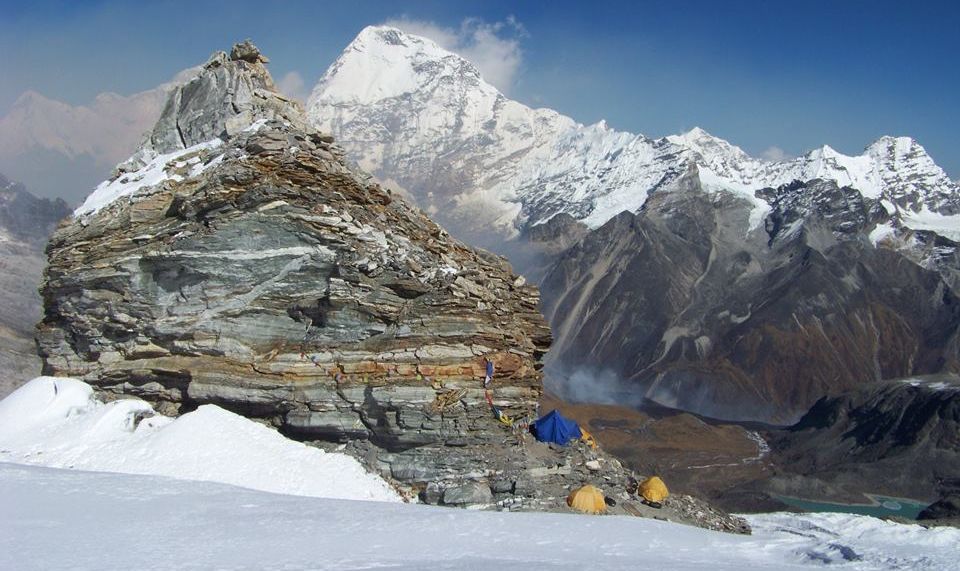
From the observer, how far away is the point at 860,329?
157 metres

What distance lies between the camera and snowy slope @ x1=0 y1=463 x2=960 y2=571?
13180 millimetres

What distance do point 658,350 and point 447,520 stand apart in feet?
492

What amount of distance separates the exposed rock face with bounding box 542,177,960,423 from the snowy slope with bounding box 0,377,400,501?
123117 mm

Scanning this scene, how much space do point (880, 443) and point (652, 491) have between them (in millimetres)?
70601

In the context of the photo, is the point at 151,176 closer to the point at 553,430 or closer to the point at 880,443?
the point at 553,430

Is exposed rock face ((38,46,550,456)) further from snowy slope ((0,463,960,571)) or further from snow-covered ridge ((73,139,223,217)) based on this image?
snowy slope ((0,463,960,571))

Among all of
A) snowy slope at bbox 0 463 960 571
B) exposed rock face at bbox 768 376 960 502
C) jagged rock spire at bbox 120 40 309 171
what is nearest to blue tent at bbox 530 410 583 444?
snowy slope at bbox 0 463 960 571

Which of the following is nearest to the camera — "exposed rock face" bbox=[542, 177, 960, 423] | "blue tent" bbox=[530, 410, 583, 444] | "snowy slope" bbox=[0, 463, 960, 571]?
"snowy slope" bbox=[0, 463, 960, 571]

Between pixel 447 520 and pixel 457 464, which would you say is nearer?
pixel 447 520

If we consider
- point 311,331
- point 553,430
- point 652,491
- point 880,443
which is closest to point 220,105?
point 311,331

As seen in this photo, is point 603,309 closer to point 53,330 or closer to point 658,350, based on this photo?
point 658,350

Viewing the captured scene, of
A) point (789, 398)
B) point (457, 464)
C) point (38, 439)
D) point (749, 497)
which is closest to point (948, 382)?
point (749, 497)

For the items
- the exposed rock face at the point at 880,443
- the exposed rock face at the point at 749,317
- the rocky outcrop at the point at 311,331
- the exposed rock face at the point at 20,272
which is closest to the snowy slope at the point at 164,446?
the rocky outcrop at the point at 311,331

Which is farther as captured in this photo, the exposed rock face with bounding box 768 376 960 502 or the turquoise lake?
the exposed rock face with bounding box 768 376 960 502
